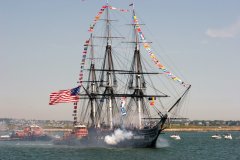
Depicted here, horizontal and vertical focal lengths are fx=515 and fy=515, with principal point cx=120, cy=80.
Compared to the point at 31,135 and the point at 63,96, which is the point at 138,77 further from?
the point at 31,135

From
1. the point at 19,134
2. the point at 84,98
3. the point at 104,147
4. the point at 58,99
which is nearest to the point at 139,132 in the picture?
the point at 104,147

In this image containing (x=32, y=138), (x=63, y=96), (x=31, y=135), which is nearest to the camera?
(x=63, y=96)

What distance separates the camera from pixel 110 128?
411 ft

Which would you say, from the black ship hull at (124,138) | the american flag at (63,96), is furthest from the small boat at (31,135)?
the american flag at (63,96)

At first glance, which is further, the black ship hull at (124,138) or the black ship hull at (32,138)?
the black ship hull at (32,138)

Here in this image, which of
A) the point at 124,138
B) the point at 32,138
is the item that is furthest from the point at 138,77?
the point at 32,138

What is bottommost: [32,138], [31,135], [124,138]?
[124,138]

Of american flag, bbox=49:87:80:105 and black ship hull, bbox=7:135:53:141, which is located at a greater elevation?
american flag, bbox=49:87:80:105

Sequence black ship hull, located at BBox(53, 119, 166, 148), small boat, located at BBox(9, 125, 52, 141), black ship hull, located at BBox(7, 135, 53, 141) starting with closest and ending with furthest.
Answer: black ship hull, located at BBox(53, 119, 166, 148) < black ship hull, located at BBox(7, 135, 53, 141) < small boat, located at BBox(9, 125, 52, 141)

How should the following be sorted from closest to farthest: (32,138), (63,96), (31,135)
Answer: (63,96), (32,138), (31,135)

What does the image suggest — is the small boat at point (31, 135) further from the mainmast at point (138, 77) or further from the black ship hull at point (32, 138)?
the mainmast at point (138, 77)

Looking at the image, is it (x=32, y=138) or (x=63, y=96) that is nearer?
(x=63, y=96)

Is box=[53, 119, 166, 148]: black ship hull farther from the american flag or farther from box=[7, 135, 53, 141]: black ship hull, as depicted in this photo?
box=[7, 135, 53, 141]: black ship hull

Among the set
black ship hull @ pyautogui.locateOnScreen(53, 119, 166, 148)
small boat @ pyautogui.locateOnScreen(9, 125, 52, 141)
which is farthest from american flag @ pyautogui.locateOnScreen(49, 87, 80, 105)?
small boat @ pyautogui.locateOnScreen(9, 125, 52, 141)
